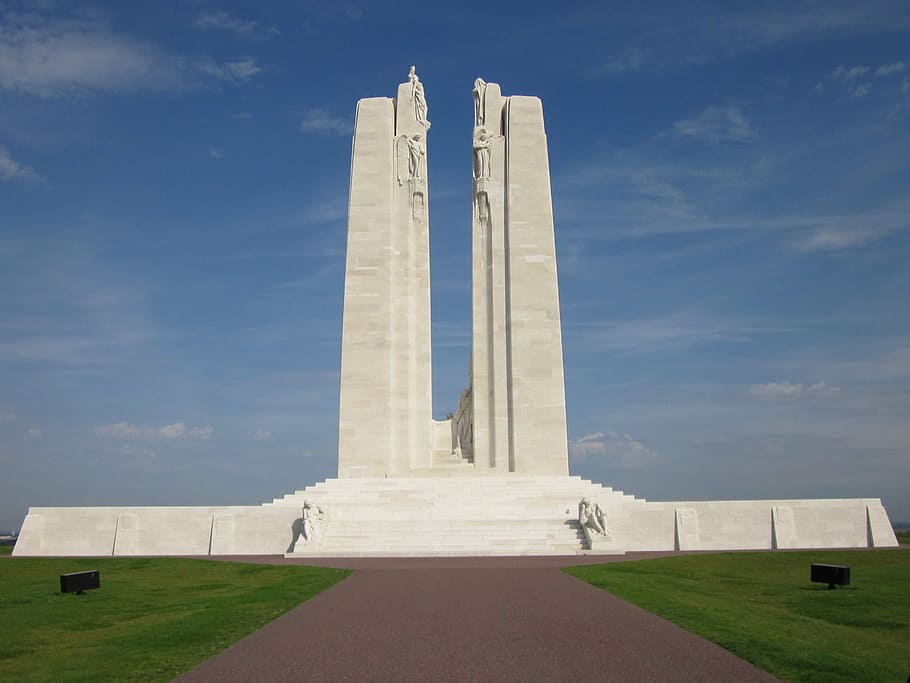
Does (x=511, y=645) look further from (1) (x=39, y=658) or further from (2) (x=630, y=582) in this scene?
(2) (x=630, y=582)

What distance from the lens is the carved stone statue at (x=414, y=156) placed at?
34375 mm

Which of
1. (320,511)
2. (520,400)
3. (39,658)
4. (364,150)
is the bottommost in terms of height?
(39,658)

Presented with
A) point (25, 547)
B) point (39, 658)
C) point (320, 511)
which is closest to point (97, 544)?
point (25, 547)

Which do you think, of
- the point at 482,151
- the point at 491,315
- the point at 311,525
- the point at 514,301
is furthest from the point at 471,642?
the point at 482,151

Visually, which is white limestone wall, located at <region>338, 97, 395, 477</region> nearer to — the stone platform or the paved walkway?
the stone platform

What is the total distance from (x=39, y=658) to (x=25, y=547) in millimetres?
17163

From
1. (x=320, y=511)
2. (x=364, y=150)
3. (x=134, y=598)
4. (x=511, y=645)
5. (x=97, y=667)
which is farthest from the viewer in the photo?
(x=364, y=150)

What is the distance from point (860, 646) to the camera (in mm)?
8930

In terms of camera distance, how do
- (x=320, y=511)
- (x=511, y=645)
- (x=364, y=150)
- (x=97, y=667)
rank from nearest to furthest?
(x=97, y=667)
(x=511, y=645)
(x=320, y=511)
(x=364, y=150)

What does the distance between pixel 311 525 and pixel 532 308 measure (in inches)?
549

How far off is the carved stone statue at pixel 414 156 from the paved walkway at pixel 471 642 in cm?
2361

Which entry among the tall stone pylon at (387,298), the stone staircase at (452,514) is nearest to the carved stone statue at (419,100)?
the tall stone pylon at (387,298)

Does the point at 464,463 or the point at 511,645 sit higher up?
the point at 464,463

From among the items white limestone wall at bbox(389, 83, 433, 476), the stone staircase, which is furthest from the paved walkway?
white limestone wall at bbox(389, 83, 433, 476)
